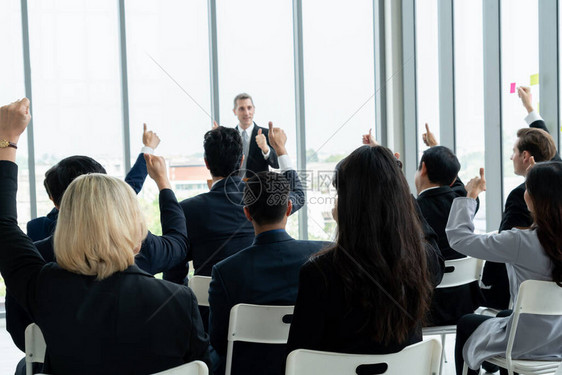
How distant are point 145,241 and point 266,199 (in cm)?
42

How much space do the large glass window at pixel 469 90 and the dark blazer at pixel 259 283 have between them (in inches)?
115

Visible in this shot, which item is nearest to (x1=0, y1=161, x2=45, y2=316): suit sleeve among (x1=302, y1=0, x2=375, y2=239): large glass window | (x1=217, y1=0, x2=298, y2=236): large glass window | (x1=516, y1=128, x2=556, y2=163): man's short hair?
(x1=516, y1=128, x2=556, y2=163): man's short hair

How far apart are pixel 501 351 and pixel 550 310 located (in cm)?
28

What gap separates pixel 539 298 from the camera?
6.32 ft

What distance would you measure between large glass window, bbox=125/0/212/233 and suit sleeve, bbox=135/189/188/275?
3364mm

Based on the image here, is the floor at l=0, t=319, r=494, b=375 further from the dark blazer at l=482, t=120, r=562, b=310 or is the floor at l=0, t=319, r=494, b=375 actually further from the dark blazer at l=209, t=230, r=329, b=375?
the dark blazer at l=209, t=230, r=329, b=375

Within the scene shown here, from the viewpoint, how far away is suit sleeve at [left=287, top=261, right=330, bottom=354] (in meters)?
1.39

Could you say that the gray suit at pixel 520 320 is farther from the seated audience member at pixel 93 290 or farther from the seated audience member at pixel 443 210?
the seated audience member at pixel 93 290

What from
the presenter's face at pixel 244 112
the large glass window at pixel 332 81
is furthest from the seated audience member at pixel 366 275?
the large glass window at pixel 332 81

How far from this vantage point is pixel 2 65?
4832 mm

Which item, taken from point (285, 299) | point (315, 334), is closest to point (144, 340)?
point (315, 334)

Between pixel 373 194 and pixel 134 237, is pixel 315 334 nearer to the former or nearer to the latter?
pixel 373 194

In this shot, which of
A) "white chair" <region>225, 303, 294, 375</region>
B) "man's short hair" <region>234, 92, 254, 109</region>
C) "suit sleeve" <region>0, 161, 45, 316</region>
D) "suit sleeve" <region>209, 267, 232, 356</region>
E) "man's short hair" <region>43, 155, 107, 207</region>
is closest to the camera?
"suit sleeve" <region>0, 161, 45, 316</region>

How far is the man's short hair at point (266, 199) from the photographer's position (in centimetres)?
185
